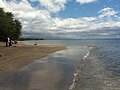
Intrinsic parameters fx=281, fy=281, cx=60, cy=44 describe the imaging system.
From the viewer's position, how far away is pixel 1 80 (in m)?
18.3

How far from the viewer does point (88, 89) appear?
16.5 m

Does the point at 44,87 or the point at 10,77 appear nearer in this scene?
the point at 44,87

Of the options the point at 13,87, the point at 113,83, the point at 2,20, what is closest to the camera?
the point at 13,87

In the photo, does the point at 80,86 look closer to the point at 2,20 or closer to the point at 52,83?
the point at 52,83

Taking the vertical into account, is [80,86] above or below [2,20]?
below

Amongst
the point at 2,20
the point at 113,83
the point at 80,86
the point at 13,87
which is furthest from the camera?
the point at 2,20

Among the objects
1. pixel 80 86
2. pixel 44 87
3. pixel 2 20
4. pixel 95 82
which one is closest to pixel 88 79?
pixel 95 82

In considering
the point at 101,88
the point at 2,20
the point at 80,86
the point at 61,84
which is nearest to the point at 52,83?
the point at 61,84

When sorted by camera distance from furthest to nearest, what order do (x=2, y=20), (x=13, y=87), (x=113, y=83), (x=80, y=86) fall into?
(x=2, y=20), (x=113, y=83), (x=80, y=86), (x=13, y=87)

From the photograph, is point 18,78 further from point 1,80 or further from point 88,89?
point 88,89

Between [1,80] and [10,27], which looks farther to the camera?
[10,27]

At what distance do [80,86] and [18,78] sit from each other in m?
4.55

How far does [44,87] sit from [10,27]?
65493 millimetres

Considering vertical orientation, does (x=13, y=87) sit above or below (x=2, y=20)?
below
